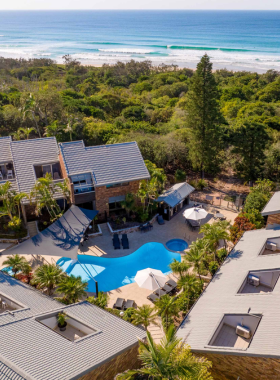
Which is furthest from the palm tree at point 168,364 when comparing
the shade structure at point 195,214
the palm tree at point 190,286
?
the shade structure at point 195,214

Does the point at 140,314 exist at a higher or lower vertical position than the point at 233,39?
lower

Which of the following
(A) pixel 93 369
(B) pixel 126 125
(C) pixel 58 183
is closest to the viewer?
(A) pixel 93 369

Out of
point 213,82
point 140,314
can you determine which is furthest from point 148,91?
point 140,314

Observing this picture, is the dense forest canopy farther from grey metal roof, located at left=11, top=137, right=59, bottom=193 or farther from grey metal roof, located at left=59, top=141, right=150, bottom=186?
grey metal roof, located at left=11, top=137, right=59, bottom=193

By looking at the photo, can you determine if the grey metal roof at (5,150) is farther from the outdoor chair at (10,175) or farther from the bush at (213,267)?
the bush at (213,267)

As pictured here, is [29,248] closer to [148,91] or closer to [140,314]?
[140,314]

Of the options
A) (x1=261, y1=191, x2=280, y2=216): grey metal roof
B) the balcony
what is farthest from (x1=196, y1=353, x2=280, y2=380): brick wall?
(x1=261, y1=191, x2=280, y2=216): grey metal roof

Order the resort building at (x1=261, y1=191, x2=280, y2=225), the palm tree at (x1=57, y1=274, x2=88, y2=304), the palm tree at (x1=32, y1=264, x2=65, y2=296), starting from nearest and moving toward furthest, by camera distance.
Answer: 1. the palm tree at (x1=57, y1=274, x2=88, y2=304)
2. the palm tree at (x1=32, y1=264, x2=65, y2=296)
3. the resort building at (x1=261, y1=191, x2=280, y2=225)
